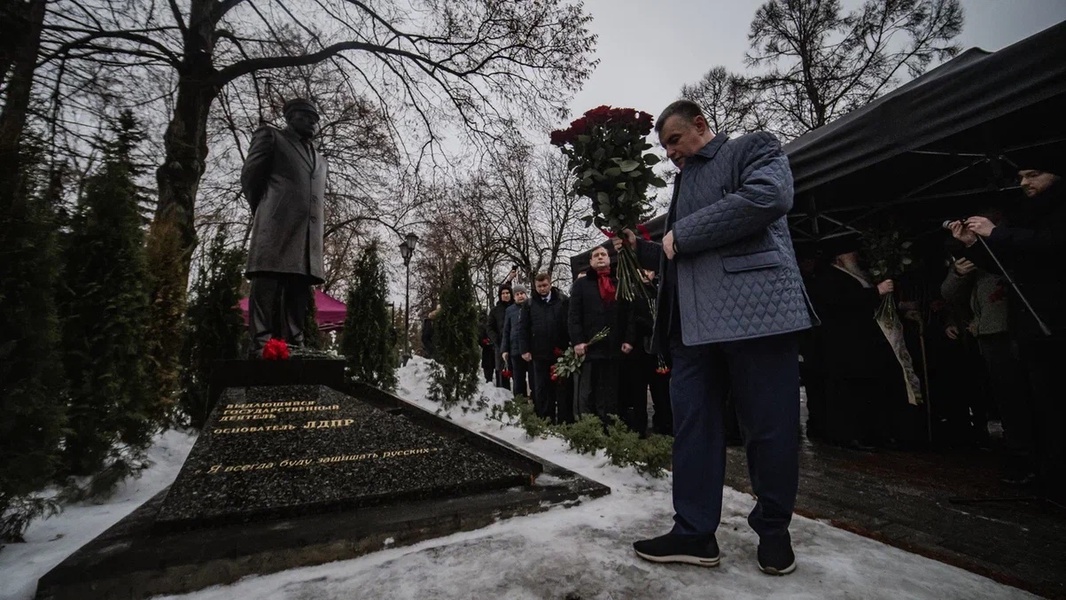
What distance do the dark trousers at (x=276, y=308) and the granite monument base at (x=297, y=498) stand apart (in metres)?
1.48

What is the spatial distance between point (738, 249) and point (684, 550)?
45.5 inches

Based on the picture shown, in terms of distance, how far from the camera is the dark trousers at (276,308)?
4.45 metres

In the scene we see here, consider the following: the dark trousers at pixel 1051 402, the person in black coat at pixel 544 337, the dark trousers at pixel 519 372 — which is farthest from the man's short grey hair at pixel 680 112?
the dark trousers at pixel 519 372

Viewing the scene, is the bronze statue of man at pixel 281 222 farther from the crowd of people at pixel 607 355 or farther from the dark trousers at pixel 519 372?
the dark trousers at pixel 519 372

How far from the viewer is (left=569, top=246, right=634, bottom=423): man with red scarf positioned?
5215 millimetres

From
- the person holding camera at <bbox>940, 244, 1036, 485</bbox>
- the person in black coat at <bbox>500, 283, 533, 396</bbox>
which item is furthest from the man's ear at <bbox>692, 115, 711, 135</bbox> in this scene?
the person in black coat at <bbox>500, 283, 533, 396</bbox>

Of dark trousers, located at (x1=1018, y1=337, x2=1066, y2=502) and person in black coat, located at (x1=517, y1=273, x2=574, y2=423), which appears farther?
person in black coat, located at (x1=517, y1=273, x2=574, y2=423)

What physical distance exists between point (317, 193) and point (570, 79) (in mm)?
5570

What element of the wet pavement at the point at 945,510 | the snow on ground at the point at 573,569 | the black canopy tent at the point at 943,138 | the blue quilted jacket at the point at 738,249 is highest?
the black canopy tent at the point at 943,138

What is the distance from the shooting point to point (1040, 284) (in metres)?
2.95

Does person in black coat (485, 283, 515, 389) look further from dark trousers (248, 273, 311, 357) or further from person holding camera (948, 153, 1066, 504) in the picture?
person holding camera (948, 153, 1066, 504)

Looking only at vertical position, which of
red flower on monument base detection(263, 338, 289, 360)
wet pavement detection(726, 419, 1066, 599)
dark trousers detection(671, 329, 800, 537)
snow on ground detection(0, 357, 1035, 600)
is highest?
red flower on monument base detection(263, 338, 289, 360)

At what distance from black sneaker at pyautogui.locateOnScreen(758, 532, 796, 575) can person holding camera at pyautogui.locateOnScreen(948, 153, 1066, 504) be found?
99.1 inches

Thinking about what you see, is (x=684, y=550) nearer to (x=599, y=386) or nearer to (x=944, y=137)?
(x=944, y=137)
